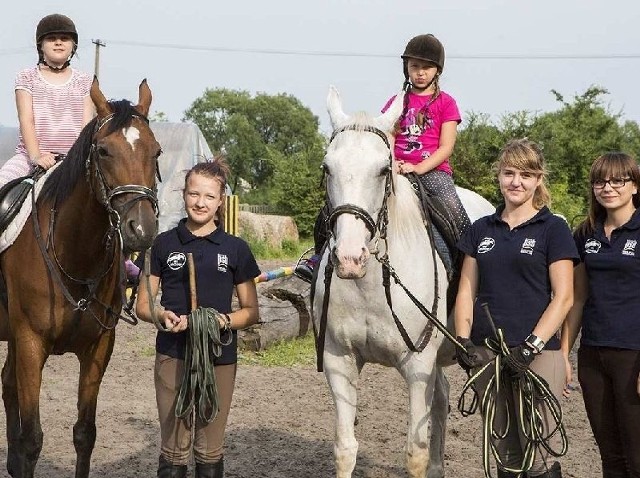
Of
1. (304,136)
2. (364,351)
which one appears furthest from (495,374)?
(304,136)

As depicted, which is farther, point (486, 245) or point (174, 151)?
point (174, 151)

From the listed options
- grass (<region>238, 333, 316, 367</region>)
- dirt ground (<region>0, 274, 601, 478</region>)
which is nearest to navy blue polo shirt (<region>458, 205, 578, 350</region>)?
dirt ground (<region>0, 274, 601, 478</region>)

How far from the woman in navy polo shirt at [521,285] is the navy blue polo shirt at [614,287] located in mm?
198

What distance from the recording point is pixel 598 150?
Answer: 2220cm

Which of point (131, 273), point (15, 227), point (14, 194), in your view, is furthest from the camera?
point (131, 273)

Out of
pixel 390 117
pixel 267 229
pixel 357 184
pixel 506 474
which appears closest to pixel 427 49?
pixel 390 117

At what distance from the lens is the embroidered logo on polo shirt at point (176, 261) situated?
3787 millimetres

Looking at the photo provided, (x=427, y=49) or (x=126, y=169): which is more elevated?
(x=427, y=49)

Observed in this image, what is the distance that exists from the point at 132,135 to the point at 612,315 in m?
2.24

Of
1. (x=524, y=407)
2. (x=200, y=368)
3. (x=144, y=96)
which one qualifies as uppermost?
(x=144, y=96)

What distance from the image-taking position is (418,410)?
13.2 ft

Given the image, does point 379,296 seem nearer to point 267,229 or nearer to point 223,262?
point 223,262

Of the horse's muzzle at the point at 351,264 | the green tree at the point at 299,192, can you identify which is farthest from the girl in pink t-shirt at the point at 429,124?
the green tree at the point at 299,192

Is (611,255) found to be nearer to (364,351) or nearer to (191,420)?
(364,351)
